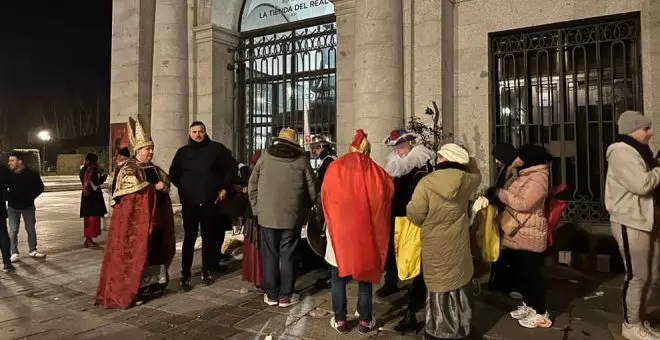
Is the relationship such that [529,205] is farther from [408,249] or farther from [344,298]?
[344,298]

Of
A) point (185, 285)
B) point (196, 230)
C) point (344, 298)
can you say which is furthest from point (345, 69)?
point (344, 298)

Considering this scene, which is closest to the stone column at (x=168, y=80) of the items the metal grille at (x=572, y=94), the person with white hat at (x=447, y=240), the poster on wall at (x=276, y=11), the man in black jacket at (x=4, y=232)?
the poster on wall at (x=276, y=11)

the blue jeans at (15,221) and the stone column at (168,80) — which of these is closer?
the blue jeans at (15,221)

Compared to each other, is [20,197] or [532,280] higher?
[20,197]

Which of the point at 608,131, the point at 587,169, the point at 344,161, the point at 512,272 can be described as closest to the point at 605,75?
the point at 608,131

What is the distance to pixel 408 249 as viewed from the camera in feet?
13.3

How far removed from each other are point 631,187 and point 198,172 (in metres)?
4.32

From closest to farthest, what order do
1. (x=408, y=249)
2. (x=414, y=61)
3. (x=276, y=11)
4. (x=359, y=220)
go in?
(x=359, y=220) → (x=408, y=249) → (x=414, y=61) → (x=276, y=11)

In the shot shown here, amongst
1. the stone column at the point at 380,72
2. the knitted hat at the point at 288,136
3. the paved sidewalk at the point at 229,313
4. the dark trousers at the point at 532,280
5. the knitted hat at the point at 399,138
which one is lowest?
the paved sidewalk at the point at 229,313

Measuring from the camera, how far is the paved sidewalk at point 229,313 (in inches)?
163

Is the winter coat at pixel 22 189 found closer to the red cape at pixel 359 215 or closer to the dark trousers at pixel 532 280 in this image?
the red cape at pixel 359 215

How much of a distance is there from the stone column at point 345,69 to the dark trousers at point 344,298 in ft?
15.1

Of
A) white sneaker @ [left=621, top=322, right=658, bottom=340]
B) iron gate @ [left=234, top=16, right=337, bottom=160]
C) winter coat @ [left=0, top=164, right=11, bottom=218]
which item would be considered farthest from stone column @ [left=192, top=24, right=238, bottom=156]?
white sneaker @ [left=621, top=322, right=658, bottom=340]

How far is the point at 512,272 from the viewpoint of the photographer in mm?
5223
